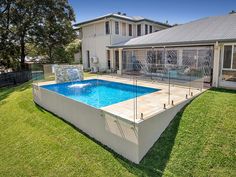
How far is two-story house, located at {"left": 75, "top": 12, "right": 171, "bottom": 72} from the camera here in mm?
22406

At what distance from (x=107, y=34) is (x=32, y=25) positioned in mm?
10251

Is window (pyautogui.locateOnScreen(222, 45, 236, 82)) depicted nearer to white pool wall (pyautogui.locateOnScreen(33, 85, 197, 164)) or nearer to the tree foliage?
white pool wall (pyautogui.locateOnScreen(33, 85, 197, 164))

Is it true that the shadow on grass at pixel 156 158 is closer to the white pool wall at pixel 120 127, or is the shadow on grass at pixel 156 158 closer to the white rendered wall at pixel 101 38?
the white pool wall at pixel 120 127

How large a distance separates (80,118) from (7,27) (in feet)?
68.8

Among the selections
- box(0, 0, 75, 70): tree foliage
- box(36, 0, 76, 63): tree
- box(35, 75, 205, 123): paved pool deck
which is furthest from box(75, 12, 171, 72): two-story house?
box(35, 75, 205, 123): paved pool deck

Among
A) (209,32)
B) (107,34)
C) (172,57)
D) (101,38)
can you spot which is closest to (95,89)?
(172,57)

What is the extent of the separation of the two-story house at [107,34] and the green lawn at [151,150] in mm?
13762

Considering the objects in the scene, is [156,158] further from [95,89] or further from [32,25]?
[32,25]

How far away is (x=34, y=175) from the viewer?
22.8 ft

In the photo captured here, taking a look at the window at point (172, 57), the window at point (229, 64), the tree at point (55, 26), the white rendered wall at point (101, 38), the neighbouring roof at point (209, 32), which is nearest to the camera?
the window at point (229, 64)

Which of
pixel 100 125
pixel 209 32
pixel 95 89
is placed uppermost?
pixel 209 32

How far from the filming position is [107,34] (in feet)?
74.2

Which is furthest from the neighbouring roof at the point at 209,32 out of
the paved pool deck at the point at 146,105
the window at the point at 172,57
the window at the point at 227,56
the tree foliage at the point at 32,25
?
the tree foliage at the point at 32,25

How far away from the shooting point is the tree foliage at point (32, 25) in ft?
76.7
